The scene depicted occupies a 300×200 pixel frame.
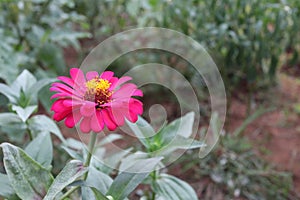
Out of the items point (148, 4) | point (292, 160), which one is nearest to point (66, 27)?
point (148, 4)

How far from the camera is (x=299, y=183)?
1283 mm

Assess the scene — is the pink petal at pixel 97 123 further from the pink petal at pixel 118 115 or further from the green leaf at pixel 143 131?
the green leaf at pixel 143 131

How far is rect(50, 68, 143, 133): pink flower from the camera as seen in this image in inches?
23.6

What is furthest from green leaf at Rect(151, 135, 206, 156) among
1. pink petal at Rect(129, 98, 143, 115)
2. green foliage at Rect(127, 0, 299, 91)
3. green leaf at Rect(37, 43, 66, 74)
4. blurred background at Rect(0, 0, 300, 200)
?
green leaf at Rect(37, 43, 66, 74)

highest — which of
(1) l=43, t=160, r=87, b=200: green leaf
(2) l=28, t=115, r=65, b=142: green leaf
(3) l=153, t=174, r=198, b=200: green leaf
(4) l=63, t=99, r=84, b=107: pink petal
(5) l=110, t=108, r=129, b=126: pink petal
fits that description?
(4) l=63, t=99, r=84, b=107: pink petal

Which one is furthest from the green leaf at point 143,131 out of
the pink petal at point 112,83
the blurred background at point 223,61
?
the blurred background at point 223,61

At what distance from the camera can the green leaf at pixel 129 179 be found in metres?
0.68

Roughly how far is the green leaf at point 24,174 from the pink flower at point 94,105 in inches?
3.9

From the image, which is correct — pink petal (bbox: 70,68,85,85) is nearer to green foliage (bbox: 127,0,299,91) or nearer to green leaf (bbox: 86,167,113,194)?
green leaf (bbox: 86,167,113,194)

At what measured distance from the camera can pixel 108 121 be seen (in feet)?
1.98

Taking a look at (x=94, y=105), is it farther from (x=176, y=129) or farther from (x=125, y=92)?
(x=176, y=129)

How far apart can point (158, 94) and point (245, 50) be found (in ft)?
1.30

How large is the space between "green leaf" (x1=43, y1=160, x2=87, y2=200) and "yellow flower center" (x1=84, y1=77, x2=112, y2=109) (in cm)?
10

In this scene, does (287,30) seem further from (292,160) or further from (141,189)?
(141,189)
